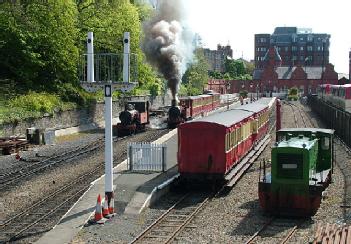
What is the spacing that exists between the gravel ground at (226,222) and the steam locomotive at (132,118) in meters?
21.3

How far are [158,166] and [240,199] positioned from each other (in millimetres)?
4952

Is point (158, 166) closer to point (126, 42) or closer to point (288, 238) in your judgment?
point (126, 42)

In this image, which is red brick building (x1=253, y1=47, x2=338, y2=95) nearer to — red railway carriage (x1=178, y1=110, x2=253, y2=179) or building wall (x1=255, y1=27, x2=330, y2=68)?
building wall (x1=255, y1=27, x2=330, y2=68)

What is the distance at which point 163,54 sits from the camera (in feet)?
145

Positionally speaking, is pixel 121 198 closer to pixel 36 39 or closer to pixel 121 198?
pixel 121 198

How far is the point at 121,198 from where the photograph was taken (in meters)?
18.0

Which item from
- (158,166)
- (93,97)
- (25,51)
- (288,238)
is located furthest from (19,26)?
(288,238)

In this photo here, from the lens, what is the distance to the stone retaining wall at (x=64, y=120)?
35312 mm

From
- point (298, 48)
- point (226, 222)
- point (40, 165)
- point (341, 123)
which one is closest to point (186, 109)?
point (341, 123)

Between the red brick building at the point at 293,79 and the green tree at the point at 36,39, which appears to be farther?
the red brick building at the point at 293,79

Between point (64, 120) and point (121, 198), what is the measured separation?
25861 millimetres

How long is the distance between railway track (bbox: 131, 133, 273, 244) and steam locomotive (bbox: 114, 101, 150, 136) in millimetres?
18348

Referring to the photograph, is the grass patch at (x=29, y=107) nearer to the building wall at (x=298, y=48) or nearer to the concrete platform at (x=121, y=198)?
the concrete platform at (x=121, y=198)

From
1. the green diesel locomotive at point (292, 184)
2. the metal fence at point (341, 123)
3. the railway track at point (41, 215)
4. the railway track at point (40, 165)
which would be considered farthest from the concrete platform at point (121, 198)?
the metal fence at point (341, 123)
